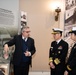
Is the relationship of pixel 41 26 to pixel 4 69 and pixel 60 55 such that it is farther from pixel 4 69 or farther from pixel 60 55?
pixel 4 69

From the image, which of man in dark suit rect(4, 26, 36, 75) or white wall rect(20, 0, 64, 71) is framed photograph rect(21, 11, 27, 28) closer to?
white wall rect(20, 0, 64, 71)

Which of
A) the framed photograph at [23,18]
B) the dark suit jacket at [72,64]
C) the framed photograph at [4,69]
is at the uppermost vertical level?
the framed photograph at [23,18]

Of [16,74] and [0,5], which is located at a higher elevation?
[0,5]

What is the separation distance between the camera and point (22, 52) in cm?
361

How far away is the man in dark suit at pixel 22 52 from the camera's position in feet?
11.7

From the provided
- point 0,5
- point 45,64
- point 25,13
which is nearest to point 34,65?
point 45,64

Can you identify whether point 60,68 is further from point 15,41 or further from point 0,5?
point 0,5

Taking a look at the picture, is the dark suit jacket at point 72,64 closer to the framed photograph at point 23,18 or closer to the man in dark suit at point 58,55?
the man in dark suit at point 58,55

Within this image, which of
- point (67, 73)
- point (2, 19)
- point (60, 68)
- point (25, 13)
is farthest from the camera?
point (25, 13)

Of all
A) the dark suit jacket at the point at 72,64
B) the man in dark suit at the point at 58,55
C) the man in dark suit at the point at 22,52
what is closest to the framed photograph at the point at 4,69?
the man in dark suit at the point at 22,52

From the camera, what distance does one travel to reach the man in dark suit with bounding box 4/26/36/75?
11.7 feet

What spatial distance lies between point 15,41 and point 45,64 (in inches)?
61.3

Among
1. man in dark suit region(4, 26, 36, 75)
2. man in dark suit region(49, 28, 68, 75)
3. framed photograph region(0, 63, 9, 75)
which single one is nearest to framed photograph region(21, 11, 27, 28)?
man in dark suit region(4, 26, 36, 75)

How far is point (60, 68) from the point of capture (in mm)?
3531
